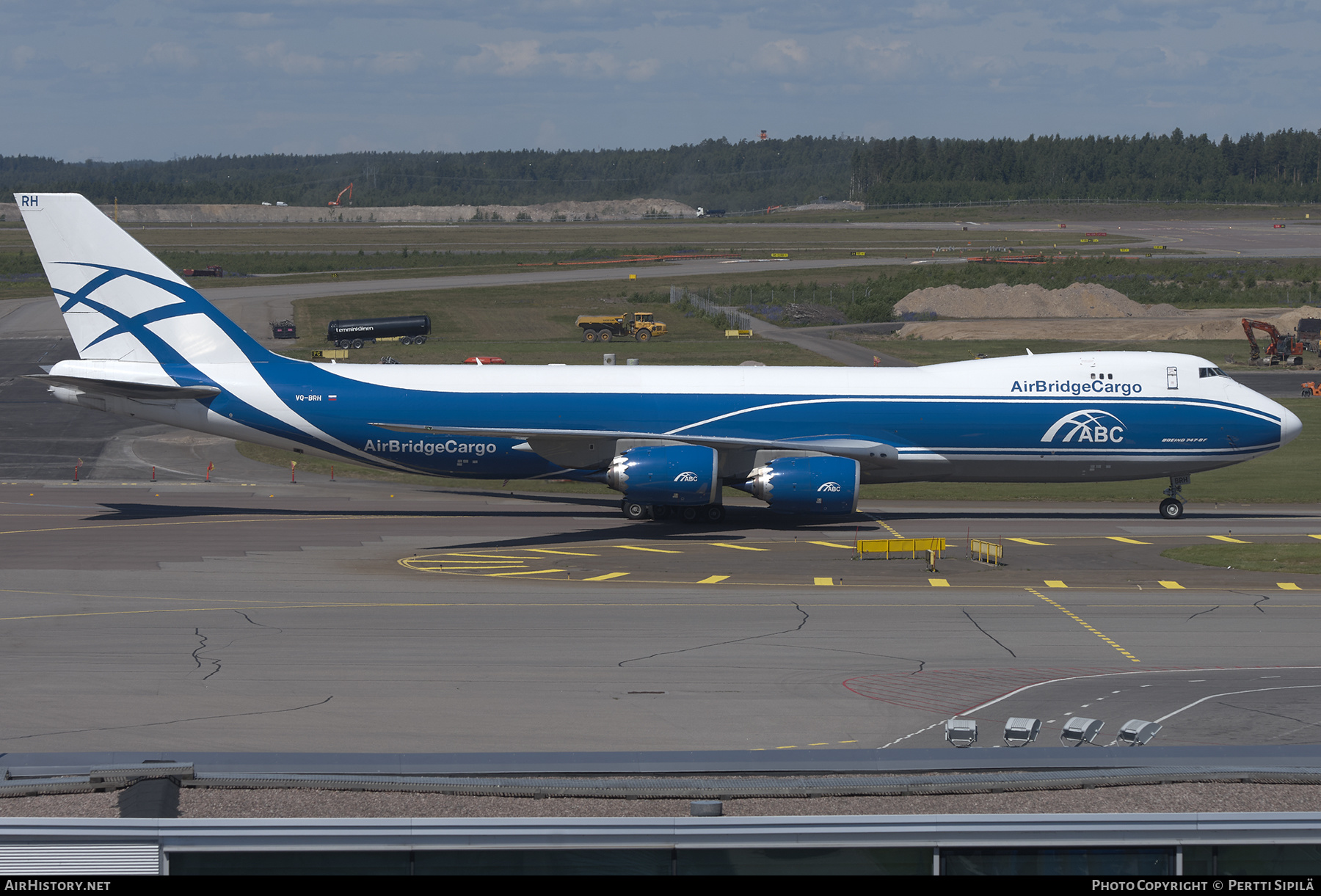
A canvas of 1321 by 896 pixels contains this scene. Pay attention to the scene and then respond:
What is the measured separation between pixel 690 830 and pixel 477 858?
1.84 m

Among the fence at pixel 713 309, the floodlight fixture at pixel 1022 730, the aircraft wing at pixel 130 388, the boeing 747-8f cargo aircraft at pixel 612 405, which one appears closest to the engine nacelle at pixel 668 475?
the boeing 747-8f cargo aircraft at pixel 612 405

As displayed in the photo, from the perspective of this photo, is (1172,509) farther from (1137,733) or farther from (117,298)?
(117,298)

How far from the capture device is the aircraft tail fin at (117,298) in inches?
1726

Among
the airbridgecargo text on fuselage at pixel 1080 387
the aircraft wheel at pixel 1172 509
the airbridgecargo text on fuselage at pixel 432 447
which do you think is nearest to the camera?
the airbridgecargo text on fuselage at pixel 432 447

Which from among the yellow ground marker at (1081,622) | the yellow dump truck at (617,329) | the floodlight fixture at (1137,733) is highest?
the yellow dump truck at (617,329)

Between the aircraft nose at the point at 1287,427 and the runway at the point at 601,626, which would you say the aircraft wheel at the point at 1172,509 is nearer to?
the runway at the point at 601,626

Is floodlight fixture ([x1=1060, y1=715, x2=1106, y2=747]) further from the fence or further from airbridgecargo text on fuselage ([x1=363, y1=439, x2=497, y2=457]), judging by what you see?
the fence

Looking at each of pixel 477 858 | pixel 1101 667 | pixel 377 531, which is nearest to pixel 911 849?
pixel 477 858

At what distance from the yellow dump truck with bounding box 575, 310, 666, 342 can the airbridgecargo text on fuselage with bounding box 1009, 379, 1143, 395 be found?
55625 millimetres

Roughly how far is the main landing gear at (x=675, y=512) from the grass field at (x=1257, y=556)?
15.5 metres

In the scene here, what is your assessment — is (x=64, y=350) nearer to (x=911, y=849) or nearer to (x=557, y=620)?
(x=557, y=620)

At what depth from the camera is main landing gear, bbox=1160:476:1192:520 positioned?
150 ft

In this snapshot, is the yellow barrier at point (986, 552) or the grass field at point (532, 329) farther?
the grass field at point (532, 329)

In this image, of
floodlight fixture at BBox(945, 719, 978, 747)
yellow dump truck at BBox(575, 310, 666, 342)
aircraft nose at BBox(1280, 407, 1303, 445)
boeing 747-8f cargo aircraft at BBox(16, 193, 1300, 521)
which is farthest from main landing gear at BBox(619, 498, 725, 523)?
yellow dump truck at BBox(575, 310, 666, 342)
